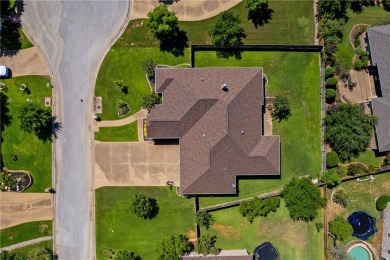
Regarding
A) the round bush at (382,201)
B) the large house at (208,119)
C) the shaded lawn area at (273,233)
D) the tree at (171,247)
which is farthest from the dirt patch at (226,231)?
the round bush at (382,201)

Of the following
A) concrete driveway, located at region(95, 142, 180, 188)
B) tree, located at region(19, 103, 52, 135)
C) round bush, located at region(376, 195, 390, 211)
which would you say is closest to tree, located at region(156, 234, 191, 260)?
concrete driveway, located at region(95, 142, 180, 188)

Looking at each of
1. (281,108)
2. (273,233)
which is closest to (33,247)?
(273,233)

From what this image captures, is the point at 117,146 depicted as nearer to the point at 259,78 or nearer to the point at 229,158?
the point at 229,158

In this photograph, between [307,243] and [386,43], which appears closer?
[386,43]

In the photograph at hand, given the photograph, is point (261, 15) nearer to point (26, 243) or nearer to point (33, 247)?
point (33, 247)

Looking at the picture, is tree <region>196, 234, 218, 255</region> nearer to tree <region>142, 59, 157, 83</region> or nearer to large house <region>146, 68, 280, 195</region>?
large house <region>146, 68, 280, 195</region>

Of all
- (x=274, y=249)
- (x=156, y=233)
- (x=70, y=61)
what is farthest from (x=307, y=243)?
(x=70, y=61)

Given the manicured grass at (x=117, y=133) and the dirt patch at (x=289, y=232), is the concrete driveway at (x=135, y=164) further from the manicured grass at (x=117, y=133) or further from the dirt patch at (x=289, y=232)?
the dirt patch at (x=289, y=232)
